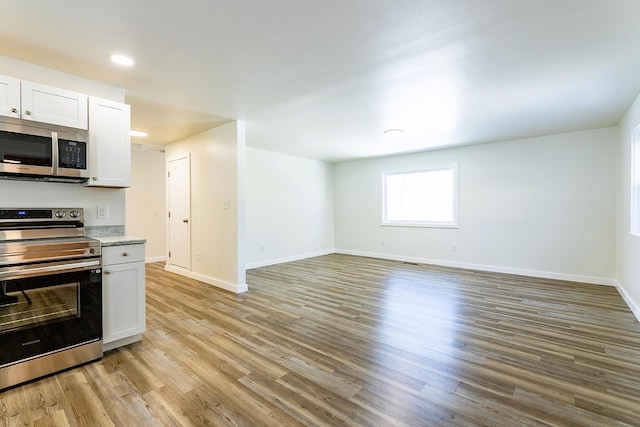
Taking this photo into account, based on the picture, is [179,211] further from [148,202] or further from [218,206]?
[148,202]

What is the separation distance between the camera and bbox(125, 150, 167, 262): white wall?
246 inches

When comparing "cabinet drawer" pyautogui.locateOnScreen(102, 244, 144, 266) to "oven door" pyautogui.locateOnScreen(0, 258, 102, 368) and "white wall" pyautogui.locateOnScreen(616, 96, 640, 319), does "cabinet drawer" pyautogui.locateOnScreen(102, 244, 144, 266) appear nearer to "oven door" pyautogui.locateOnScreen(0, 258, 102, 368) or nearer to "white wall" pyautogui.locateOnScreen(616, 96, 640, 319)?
"oven door" pyautogui.locateOnScreen(0, 258, 102, 368)

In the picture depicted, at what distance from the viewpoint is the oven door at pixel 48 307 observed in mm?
1892

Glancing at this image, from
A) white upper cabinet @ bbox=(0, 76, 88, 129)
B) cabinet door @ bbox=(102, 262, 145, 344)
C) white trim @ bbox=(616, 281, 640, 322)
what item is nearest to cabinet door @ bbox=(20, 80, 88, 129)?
white upper cabinet @ bbox=(0, 76, 88, 129)

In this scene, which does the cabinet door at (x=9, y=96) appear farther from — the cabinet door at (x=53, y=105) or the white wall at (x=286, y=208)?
the white wall at (x=286, y=208)

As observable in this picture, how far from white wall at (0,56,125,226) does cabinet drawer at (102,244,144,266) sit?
1.92 ft

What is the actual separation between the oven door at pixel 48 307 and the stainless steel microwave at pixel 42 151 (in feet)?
2.51


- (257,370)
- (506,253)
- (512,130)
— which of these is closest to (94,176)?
(257,370)

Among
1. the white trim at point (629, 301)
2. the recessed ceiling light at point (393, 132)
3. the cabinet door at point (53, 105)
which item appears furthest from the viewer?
the recessed ceiling light at point (393, 132)

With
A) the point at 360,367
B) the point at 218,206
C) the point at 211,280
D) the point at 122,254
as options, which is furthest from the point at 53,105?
the point at 360,367

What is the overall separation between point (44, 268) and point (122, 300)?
2.02 ft

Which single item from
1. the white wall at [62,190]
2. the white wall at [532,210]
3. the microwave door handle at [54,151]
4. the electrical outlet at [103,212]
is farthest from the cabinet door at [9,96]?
the white wall at [532,210]

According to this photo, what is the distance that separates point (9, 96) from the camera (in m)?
2.12

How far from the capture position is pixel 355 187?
291 inches
